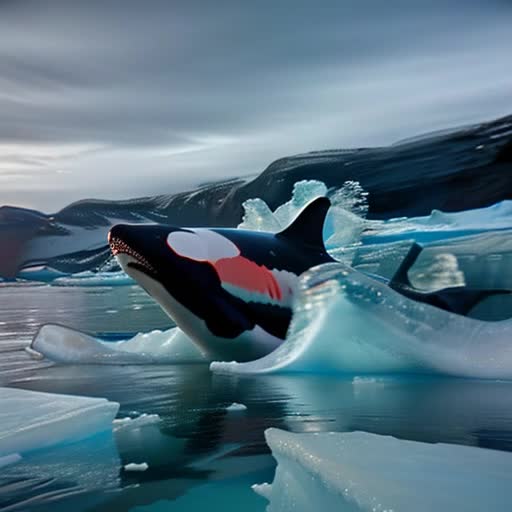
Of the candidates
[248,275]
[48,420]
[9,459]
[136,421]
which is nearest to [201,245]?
[248,275]

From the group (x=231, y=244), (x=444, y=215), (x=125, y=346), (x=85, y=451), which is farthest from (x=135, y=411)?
(x=444, y=215)

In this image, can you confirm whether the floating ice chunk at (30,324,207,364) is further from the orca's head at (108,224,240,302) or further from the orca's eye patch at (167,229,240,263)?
the orca's eye patch at (167,229,240,263)

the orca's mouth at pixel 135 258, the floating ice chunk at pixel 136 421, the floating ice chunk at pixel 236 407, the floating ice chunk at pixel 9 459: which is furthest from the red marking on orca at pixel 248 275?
the floating ice chunk at pixel 9 459

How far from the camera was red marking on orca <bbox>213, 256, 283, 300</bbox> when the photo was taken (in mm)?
6711

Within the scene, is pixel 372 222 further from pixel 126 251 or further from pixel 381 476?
pixel 381 476

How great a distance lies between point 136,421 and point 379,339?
→ 2.47m

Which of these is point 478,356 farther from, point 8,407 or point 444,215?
point 444,215

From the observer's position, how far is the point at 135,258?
657 cm

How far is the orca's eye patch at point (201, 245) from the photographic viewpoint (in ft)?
21.7

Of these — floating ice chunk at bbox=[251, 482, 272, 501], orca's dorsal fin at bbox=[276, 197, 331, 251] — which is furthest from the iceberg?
floating ice chunk at bbox=[251, 482, 272, 501]

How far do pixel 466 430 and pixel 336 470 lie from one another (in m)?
1.75

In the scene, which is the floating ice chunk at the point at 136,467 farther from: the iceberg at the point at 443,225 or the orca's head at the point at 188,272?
the iceberg at the point at 443,225

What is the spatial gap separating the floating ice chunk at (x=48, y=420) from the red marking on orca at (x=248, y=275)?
8.53ft

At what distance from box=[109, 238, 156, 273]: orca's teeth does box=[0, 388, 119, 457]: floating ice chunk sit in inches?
91.3
